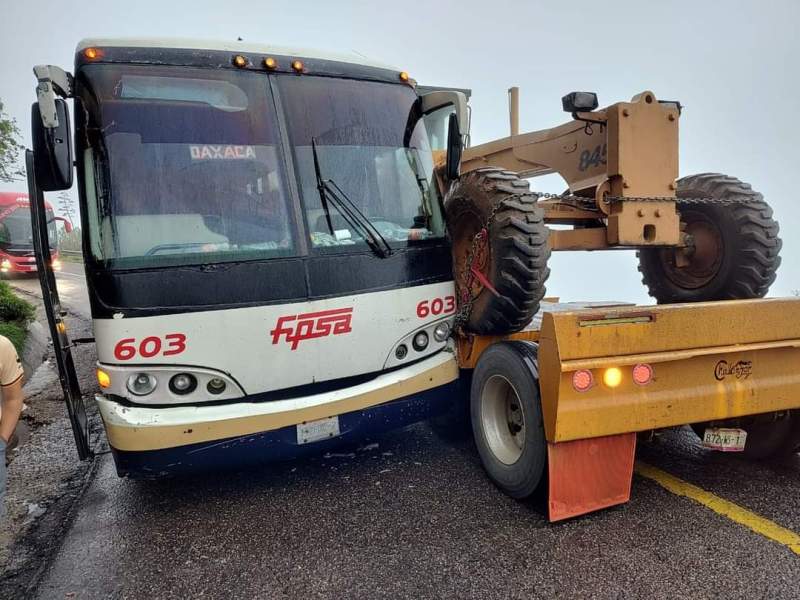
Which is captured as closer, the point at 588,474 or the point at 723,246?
the point at 588,474

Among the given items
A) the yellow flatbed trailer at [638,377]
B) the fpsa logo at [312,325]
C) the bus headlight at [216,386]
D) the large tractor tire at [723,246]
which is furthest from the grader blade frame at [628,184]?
the bus headlight at [216,386]

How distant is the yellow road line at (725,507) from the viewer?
97.3 inches

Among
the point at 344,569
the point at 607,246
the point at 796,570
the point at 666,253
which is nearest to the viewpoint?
the point at 796,570

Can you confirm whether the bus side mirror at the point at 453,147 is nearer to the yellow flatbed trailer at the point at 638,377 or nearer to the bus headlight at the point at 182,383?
the yellow flatbed trailer at the point at 638,377

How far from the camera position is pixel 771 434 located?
10.4 feet

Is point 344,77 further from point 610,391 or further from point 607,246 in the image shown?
point 610,391

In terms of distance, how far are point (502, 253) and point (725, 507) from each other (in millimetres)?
1817

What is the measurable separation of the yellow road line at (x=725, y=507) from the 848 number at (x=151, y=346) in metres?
2.81

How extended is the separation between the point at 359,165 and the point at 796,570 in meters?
3.02

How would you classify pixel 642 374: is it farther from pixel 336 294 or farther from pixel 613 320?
pixel 336 294

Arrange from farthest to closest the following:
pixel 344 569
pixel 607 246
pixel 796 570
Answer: pixel 607 246
pixel 344 569
pixel 796 570

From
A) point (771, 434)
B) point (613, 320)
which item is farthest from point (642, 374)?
point (771, 434)

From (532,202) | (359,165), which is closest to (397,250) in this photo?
(359,165)

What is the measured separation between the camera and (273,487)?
11.0ft
